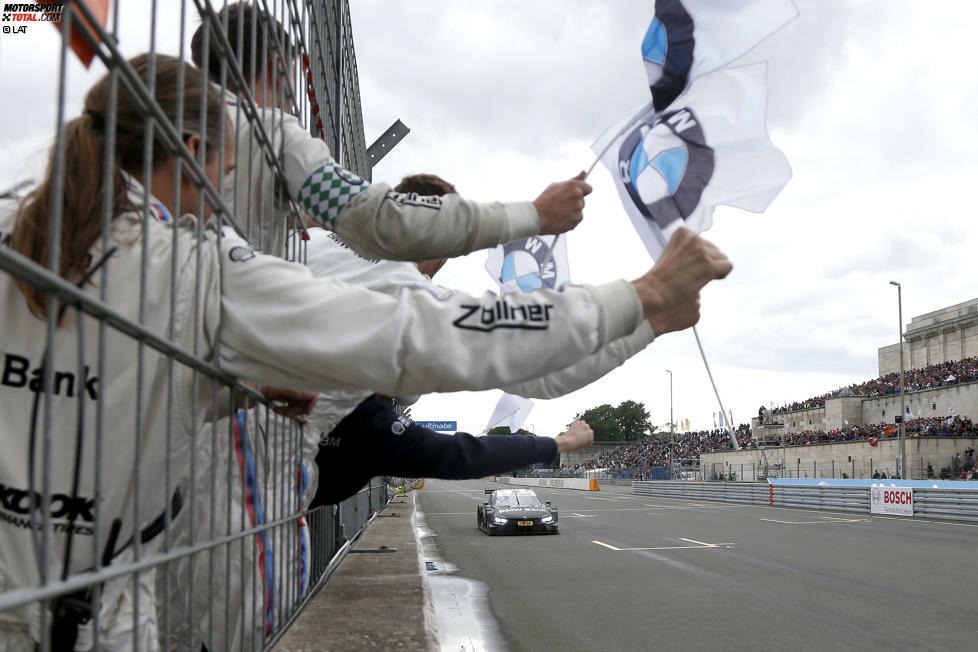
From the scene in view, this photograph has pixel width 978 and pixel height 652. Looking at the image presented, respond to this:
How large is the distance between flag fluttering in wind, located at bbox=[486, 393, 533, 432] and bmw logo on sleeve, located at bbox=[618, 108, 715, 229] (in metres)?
1.71

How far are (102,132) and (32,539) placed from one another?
0.63m

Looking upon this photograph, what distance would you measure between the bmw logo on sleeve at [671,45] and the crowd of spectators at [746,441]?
30144 millimetres

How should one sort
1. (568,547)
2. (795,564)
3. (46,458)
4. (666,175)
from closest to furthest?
(46,458) < (666,175) < (795,564) < (568,547)

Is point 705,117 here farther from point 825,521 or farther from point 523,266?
point 825,521

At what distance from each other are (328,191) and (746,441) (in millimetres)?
54485

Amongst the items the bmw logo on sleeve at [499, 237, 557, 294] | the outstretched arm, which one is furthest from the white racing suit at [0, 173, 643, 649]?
the bmw logo on sleeve at [499, 237, 557, 294]

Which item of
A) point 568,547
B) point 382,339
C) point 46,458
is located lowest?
point 568,547

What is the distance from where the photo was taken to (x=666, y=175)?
2.76 meters

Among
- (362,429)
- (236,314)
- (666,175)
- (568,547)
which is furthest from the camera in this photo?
(568,547)

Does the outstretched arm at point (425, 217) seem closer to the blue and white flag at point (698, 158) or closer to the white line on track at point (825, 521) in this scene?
the blue and white flag at point (698, 158)

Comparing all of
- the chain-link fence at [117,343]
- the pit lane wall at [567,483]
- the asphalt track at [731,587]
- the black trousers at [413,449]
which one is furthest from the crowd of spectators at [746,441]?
the chain-link fence at [117,343]

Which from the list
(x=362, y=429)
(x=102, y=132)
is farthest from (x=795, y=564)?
(x=102, y=132)

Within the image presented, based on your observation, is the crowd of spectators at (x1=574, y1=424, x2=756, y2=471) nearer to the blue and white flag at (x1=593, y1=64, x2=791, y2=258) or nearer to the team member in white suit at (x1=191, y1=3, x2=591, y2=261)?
the blue and white flag at (x1=593, y1=64, x2=791, y2=258)

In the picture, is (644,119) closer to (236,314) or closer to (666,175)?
(666,175)
